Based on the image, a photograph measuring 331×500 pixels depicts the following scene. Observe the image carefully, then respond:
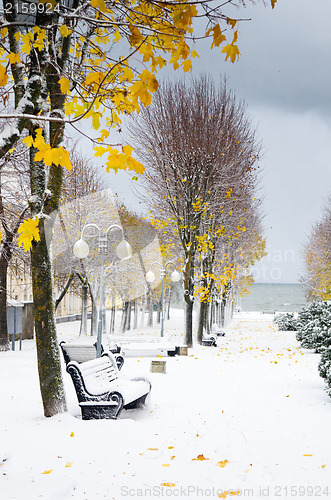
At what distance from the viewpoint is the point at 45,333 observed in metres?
6.51

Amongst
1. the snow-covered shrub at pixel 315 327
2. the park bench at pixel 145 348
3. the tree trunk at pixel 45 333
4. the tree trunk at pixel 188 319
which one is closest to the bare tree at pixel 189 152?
the tree trunk at pixel 188 319

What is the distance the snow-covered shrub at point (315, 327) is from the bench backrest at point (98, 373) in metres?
3.81

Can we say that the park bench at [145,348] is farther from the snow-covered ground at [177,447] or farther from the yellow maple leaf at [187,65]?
the yellow maple leaf at [187,65]

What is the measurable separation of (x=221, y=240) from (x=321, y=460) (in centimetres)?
2109

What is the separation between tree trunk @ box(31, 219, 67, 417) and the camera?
21.3 feet

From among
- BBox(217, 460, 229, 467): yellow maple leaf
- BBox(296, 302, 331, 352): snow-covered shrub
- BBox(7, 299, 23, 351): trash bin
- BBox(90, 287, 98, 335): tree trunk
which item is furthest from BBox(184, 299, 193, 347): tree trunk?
BBox(217, 460, 229, 467): yellow maple leaf

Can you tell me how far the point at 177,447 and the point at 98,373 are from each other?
7.58 feet

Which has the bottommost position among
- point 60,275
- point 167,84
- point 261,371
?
point 261,371

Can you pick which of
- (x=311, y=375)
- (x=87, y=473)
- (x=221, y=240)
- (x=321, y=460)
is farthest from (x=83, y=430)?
(x=221, y=240)

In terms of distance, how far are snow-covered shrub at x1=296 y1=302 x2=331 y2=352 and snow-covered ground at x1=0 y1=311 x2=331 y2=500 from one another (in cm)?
107

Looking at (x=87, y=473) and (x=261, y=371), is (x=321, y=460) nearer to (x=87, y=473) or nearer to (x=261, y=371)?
(x=87, y=473)

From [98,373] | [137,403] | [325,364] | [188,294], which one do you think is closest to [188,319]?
[188,294]

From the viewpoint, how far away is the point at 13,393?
8484 millimetres

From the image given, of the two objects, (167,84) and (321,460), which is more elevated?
(167,84)
